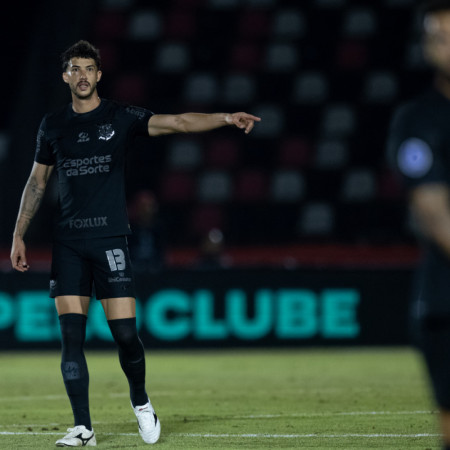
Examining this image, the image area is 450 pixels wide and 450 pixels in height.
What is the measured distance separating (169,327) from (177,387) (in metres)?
3.64

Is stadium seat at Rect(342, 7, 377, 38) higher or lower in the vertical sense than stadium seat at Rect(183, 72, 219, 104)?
higher

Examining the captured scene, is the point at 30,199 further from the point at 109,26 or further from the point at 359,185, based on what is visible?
the point at 109,26

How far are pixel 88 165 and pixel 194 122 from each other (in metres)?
0.65

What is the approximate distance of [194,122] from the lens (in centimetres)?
600

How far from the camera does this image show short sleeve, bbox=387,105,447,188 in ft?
10.0

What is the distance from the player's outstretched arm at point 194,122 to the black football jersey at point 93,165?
87 mm

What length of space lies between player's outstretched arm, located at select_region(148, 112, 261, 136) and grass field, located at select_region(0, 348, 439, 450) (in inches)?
67.3

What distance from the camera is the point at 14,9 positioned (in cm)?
2536

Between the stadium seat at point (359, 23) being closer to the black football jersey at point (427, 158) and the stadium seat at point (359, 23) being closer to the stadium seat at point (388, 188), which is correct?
the stadium seat at point (388, 188)

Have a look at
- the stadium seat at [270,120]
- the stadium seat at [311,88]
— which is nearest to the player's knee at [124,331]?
the stadium seat at [270,120]

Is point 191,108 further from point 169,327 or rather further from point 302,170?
point 169,327

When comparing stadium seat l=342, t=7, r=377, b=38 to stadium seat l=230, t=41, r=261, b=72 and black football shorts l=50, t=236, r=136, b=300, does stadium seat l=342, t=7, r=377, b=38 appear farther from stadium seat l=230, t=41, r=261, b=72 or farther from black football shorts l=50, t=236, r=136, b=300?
black football shorts l=50, t=236, r=136, b=300

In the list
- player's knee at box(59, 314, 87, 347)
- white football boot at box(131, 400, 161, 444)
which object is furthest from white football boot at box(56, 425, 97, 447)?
player's knee at box(59, 314, 87, 347)

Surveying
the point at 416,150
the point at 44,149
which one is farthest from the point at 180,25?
the point at 416,150
